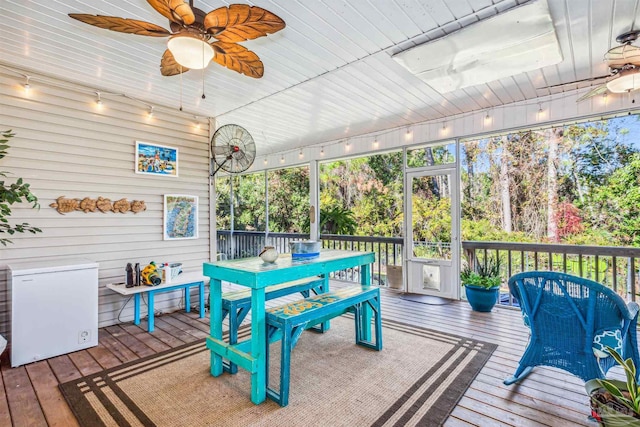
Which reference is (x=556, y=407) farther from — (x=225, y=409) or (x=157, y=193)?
(x=157, y=193)

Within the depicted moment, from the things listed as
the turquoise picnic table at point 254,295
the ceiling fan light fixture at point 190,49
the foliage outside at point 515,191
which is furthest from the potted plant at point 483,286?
the ceiling fan light fixture at point 190,49

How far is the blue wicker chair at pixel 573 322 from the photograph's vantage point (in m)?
1.84

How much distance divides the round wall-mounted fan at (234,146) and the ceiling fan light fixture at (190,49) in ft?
6.63

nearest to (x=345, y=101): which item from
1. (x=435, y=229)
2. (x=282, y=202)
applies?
(x=435, y=229)

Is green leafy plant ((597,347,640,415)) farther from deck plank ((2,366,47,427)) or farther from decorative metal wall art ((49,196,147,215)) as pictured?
decorative metal wall art ((49,196,147,215))

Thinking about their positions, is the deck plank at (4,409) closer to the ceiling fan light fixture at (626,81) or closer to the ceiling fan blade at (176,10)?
the ceiling fan blade at (176,10)

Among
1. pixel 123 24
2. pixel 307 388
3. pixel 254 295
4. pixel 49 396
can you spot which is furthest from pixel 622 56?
pixel 49 396

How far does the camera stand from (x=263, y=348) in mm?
2109

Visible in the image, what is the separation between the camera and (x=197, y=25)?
1897 millimetres

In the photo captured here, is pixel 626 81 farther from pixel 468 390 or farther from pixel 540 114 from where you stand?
pixel 468 390

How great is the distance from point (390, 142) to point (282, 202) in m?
4.89

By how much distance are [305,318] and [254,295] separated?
0.41 m

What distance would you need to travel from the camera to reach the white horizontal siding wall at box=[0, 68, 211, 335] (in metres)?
3.10

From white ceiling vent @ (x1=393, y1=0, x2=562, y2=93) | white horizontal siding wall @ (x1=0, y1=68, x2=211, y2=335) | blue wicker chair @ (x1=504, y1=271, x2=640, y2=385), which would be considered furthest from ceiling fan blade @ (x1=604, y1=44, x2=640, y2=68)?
white horizontal siding wall @ (x1=0, y1=68, x2=211, y2=335)
